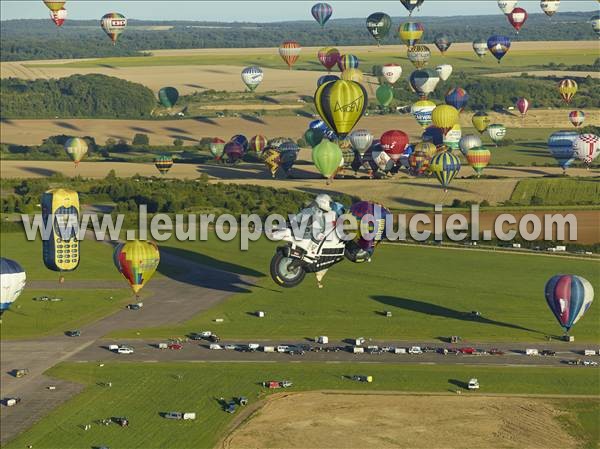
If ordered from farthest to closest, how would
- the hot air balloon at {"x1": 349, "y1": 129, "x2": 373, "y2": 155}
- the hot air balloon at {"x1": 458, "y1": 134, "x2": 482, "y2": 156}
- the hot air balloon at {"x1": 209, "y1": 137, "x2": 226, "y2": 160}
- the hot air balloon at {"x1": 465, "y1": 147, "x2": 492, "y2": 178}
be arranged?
the hot air balloon at {"x1": 209, "y1": 137, "x2": 226, "y2": 160}, the hot air balloon at {"x1": 458, "y1": 134, "x2": 482, "y2": 156}, the hot air balloon at {"x1": 349, "y1": 129, "x2": 373, "y2": 155}, the hot air balloon at {"x1": 465, "y1": 147, "x2": 492, "y2": 178}

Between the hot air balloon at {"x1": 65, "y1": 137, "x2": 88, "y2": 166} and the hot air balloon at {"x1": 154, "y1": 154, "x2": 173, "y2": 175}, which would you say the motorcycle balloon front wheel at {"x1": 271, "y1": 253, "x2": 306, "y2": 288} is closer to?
the hot air balloon at {"x1": 154, "y1": 154, "x2": 173, "y2": 175}

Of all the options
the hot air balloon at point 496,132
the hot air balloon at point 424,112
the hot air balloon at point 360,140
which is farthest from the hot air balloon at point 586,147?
the hot air balloon at point 496,132

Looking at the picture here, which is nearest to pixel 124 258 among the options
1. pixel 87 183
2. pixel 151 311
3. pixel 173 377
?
pixel 151 311

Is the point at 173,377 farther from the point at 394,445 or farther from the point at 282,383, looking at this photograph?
the point at 394,445

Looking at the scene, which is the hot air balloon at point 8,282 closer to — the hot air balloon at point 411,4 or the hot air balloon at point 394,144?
the hot air balloon at point 394,144

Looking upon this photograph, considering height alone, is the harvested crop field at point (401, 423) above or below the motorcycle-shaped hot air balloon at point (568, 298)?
below

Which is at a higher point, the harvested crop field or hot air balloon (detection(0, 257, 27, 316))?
hot air balloon (detection(0, 257, 27, 316))

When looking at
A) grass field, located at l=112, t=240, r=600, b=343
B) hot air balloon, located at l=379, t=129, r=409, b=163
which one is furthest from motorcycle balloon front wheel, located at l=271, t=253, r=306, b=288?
hot air balloon, located at l=379, t=129, r=409, b=163
